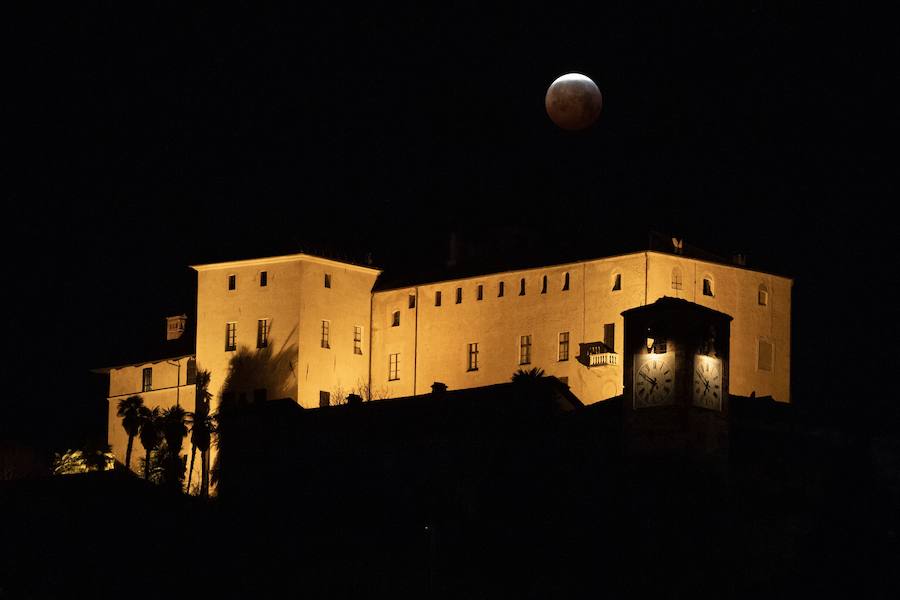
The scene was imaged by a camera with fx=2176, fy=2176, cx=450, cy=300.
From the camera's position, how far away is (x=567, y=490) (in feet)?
184

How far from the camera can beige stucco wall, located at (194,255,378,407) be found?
3017 inches

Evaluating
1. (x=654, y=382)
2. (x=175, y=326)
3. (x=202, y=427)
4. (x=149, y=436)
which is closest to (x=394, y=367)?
(x=202, y=427)

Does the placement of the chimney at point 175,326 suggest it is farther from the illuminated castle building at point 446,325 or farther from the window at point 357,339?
the window at point 357,339

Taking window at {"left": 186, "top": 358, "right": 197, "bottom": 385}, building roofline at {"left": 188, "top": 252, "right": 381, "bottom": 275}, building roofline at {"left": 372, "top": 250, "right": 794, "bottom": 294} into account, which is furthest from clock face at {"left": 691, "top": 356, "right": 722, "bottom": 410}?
window at {"left": 186, "top": 358, "right": 197, "bottom": 385}

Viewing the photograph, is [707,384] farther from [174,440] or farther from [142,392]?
[142,392]

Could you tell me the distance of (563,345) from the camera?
73000 millimetres

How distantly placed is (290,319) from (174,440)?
→ 590cm

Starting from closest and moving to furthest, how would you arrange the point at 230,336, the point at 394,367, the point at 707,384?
1. the point at 707,384
2. the point at 394,367
3. the point at 230,336

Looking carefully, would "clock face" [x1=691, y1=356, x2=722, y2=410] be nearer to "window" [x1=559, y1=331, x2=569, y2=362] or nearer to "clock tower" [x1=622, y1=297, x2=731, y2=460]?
"clock tower" [x1=622, y1=297, x2=731, y2=460]

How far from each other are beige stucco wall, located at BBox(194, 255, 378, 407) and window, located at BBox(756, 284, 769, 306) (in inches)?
569

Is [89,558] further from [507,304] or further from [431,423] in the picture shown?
[507,304]

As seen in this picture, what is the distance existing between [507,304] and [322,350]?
6977 mm

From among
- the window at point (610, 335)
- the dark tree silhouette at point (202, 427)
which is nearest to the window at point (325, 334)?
the dark tree silhouette at point (202, 427)

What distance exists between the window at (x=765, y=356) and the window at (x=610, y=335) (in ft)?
18.7
